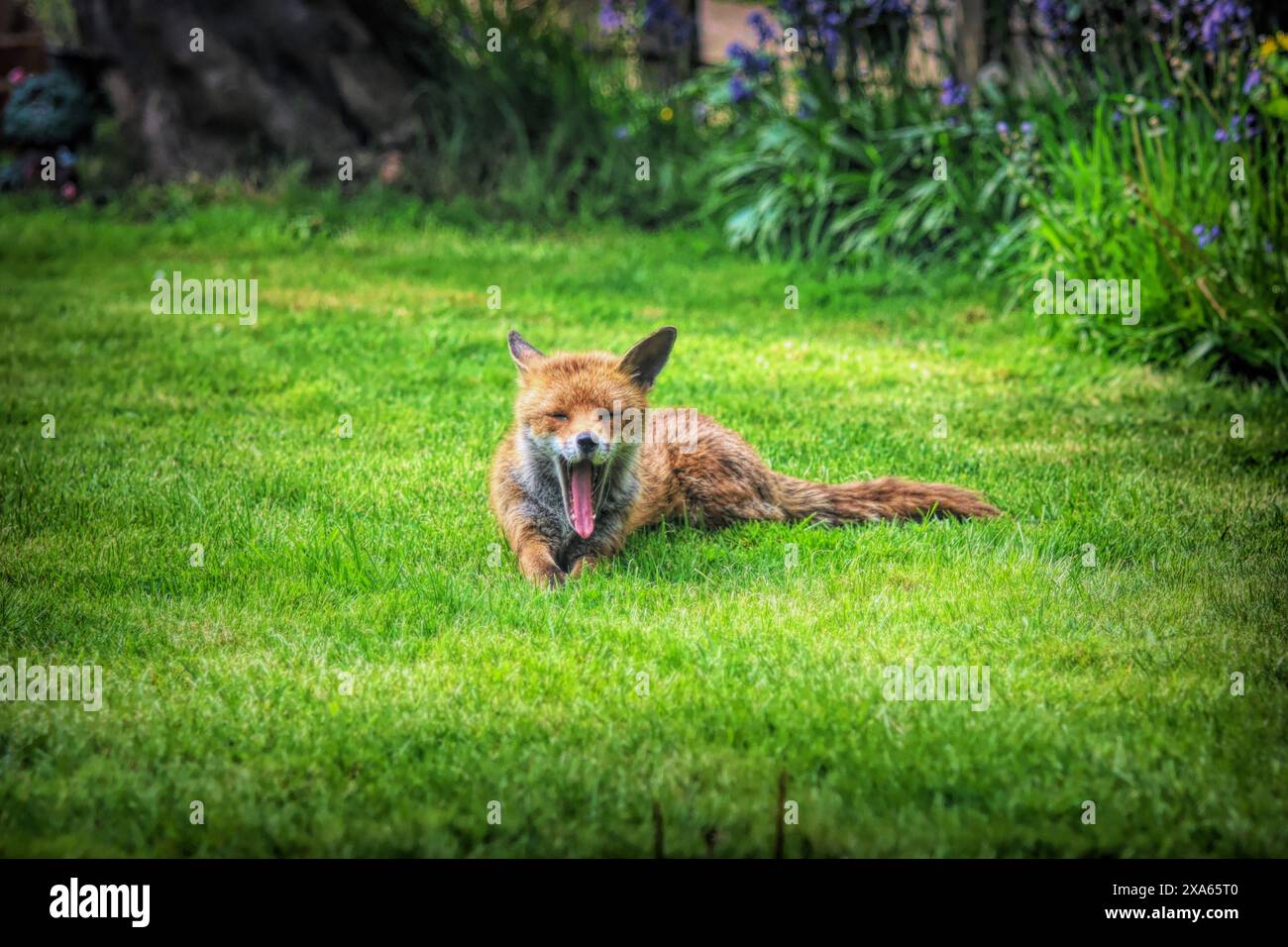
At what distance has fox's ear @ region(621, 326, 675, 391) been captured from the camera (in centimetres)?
632

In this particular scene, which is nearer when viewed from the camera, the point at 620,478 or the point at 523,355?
the point at 620,478

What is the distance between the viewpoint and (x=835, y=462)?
8.09 m

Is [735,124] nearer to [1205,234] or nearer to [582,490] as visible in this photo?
[1205,234]

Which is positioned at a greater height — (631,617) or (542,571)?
(542,571)

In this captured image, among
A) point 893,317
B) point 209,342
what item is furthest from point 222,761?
point 893,317

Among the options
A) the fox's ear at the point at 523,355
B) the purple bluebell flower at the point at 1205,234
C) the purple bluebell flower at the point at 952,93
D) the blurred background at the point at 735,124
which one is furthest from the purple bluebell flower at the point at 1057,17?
the fox's ear at the point at 523,355

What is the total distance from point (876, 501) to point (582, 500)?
1.74m

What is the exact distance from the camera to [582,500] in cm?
620

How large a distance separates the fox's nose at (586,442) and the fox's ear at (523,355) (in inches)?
30.1

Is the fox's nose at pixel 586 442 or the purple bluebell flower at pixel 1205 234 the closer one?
the fox's nose at pixel 586 442

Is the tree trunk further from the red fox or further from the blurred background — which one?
the red fox

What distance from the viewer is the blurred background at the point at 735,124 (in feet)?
34.6

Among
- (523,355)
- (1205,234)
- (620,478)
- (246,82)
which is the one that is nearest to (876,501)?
(620,478)

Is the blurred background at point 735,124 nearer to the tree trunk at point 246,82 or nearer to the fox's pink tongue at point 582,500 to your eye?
the tree trunk at point 246,82
